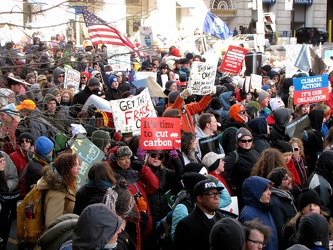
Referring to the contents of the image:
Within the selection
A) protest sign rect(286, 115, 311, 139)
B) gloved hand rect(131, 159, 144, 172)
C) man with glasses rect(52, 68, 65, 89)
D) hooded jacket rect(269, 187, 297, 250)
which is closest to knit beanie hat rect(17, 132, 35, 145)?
gloved hand rect(131, 159, 144, 172)

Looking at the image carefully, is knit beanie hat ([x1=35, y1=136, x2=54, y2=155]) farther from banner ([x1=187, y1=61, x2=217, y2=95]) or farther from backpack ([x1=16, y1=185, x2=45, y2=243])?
banner ([x1=187, y1=61, x2=217, y2=95])

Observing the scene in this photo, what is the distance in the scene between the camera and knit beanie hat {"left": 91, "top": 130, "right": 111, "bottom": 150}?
759cm

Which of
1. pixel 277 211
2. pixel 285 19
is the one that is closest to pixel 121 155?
pixel 277 211

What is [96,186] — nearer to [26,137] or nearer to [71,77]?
[26,137]

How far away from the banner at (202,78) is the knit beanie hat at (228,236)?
688 centimetres

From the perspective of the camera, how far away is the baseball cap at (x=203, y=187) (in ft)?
18.4

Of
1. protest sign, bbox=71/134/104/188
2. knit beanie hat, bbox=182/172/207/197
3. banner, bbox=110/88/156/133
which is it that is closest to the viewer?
knit beanie hat, bbox=182/172/207/197

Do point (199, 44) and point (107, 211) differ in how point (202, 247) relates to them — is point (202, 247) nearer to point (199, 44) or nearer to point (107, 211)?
point (107, 211)

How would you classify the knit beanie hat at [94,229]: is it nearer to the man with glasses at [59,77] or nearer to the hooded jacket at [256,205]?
the hooded jacket at [256,205]

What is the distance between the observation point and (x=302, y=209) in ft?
19.8

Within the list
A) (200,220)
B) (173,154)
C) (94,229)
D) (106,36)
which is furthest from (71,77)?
(94,229)

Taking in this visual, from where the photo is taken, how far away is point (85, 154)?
7.54 m

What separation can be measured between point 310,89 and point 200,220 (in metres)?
6.73

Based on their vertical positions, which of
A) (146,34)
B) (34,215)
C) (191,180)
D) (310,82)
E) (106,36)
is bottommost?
(34,215)
